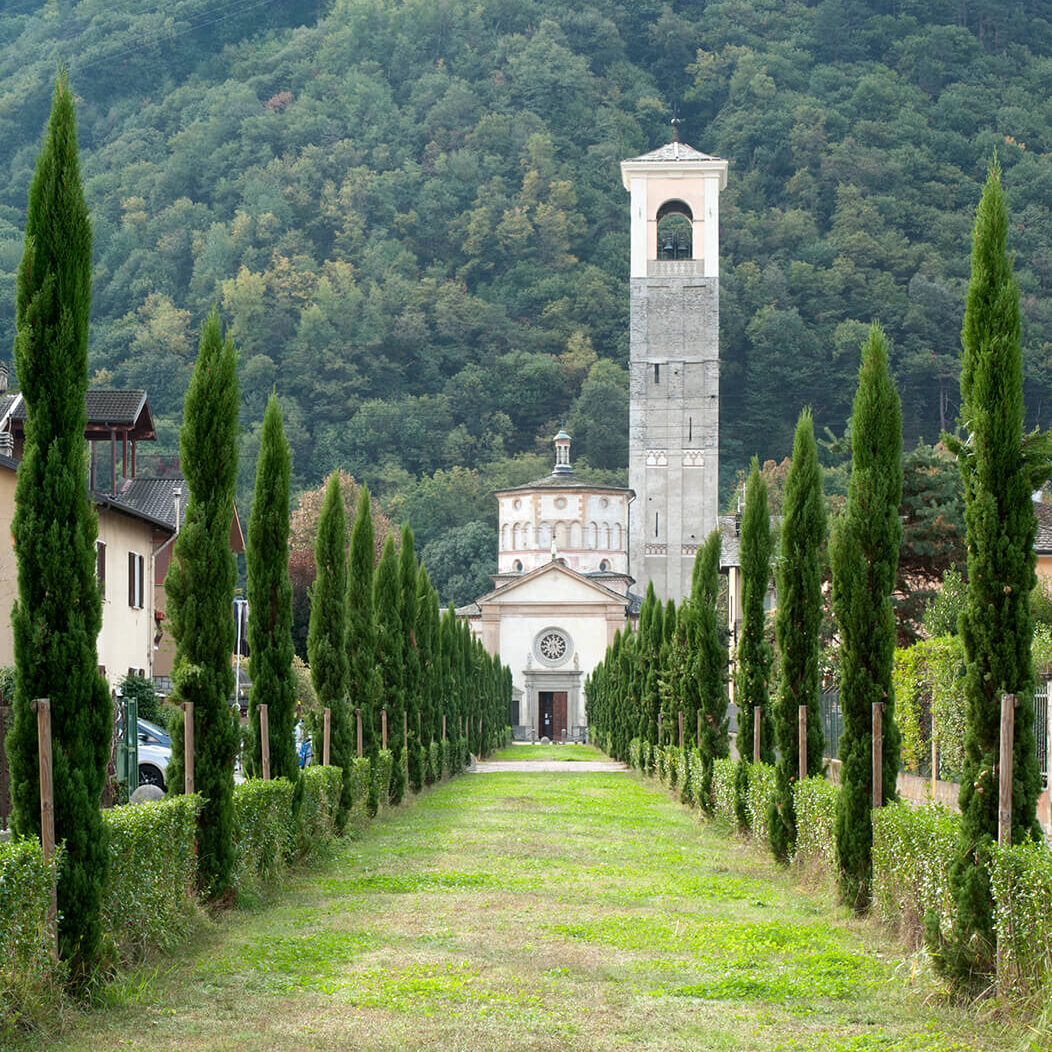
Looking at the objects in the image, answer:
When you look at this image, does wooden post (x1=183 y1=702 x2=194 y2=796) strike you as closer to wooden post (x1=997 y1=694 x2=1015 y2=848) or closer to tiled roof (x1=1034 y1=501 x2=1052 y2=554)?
wooden post (x1=997 y1=694 x2=1015 y2=848)

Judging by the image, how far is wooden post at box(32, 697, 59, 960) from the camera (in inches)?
349

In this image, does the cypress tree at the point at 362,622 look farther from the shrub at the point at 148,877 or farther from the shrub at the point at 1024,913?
the shrub at the point at 1024,913

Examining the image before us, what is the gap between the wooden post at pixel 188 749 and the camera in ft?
40.9

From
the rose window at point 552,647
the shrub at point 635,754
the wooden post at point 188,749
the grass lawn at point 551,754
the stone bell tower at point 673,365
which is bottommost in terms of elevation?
the grass lawn at point 551,754

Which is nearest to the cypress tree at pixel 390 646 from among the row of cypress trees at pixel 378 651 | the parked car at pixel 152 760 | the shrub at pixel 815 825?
the row of cypress trees at pixel 378 651

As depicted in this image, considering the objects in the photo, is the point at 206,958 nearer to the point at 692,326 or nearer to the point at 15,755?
the point at 15,755

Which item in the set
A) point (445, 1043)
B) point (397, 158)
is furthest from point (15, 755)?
point (397, 158)

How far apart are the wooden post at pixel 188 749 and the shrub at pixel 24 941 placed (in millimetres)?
3715

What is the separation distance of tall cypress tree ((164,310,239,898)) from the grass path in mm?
940

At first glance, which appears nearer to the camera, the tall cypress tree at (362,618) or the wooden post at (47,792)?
the wooden post at (47,792)

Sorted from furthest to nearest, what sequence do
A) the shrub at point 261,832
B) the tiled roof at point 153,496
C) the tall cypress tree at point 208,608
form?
the tiled roof at point 153,496 < the shrub at point 261,832 < the tall cypress tree at point 208,608

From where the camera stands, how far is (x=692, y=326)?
93812 millimetres

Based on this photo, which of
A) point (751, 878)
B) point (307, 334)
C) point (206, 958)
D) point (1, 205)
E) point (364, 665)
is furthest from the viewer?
point (307, 334)

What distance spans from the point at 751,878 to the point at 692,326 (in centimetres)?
8050
